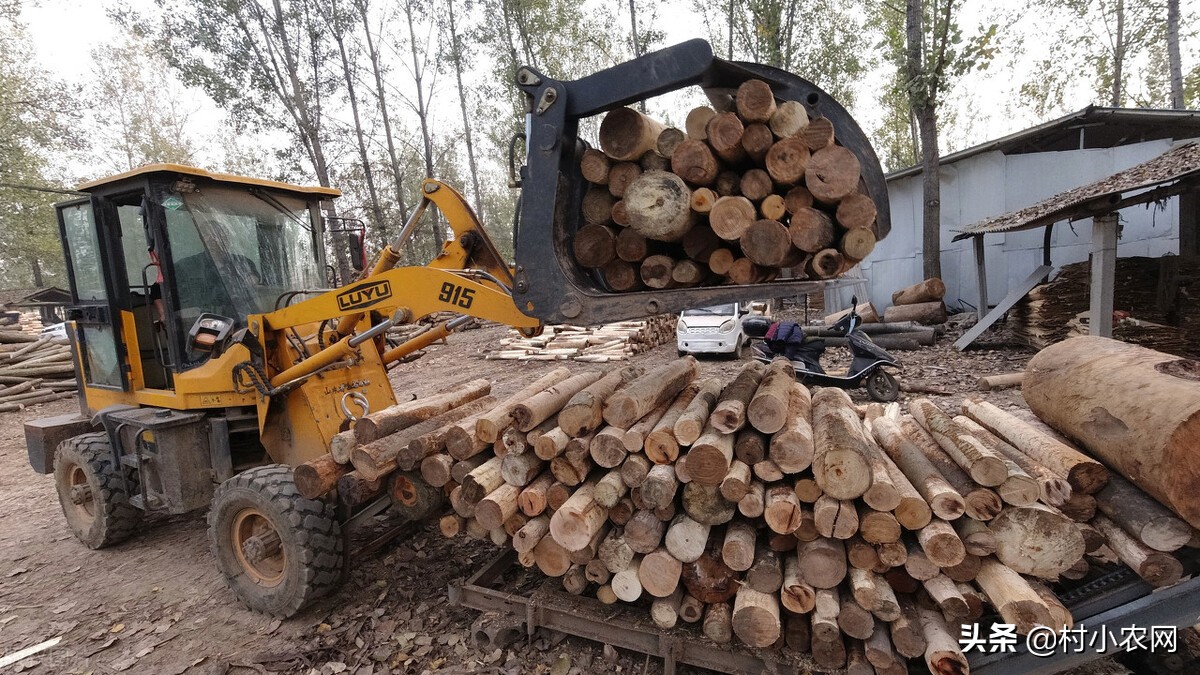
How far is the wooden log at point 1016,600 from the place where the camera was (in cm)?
235

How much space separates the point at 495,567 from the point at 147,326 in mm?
4015

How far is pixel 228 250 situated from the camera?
446 centimetres

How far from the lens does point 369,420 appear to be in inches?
143

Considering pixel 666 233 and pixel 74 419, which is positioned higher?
pixel 666 233

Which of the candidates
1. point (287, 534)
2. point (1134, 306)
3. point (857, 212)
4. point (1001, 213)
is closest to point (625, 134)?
point (857, 212)

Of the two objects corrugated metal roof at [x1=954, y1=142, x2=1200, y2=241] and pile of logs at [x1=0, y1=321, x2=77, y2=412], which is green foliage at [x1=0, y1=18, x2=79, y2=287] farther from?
corrugated metal roof at [x1=954, y1=142, x2=1200, y2=241]

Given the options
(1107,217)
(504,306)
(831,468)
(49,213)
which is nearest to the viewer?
(831,468)

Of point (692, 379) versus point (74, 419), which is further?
point (74, 419)

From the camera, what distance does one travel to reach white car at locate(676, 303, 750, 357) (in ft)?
38.0

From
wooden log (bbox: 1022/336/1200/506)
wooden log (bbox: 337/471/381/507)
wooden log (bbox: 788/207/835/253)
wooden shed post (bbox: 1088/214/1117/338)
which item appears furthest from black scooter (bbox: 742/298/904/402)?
wooden log (bbox: 337/471/381/507)

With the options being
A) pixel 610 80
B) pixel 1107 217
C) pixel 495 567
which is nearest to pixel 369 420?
pixel 495 567

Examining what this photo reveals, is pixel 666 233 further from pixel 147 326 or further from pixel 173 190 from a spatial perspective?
pixel 147 326

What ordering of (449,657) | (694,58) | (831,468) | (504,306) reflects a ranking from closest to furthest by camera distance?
(694,58), (831,468), (504,306), (449,657)

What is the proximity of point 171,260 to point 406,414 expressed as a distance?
236 centimetres
